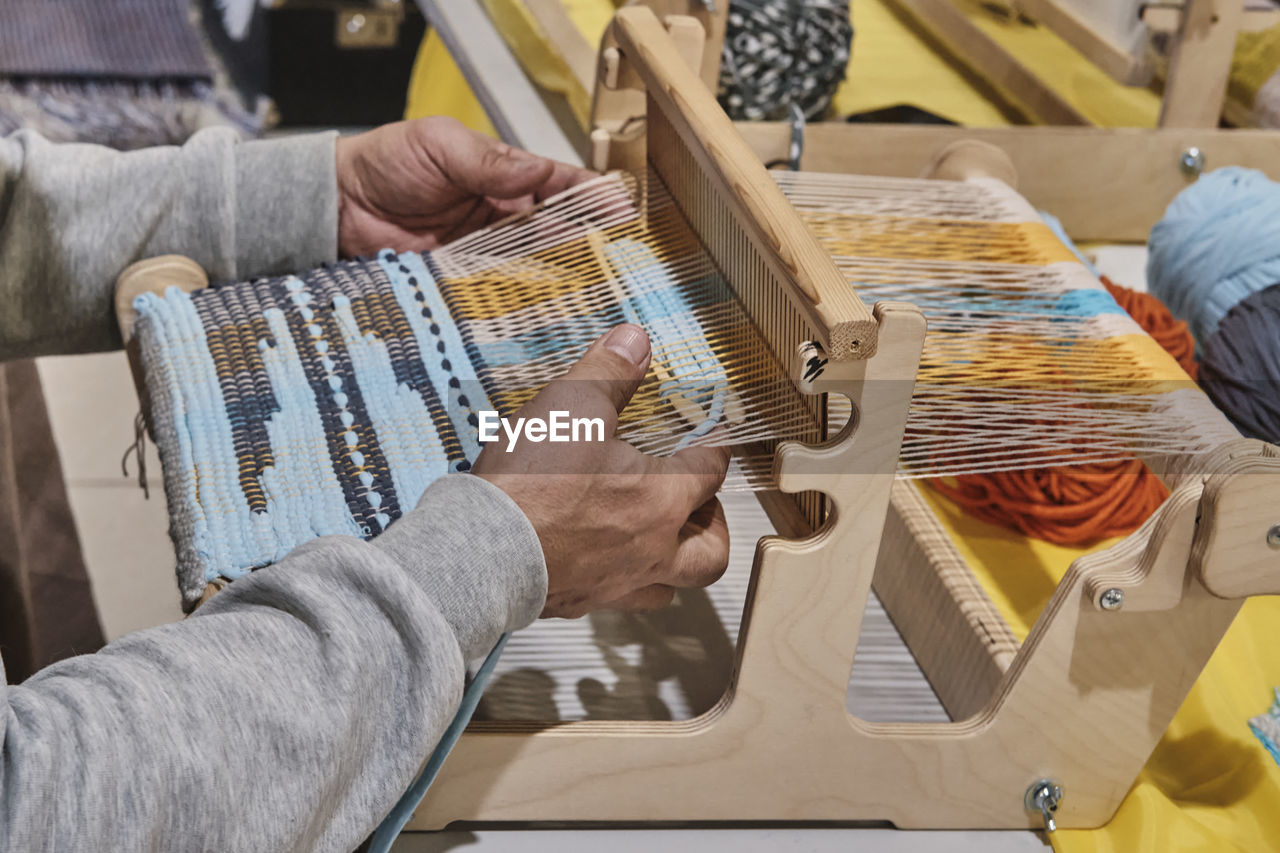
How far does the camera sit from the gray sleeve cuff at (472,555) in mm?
607

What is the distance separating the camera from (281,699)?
1.84ft

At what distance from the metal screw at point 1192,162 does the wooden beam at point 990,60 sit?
7.1 inches

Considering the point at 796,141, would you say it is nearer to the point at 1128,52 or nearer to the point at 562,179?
the point at 562,179

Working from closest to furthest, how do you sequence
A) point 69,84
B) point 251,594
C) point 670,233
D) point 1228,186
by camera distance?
point 251,594 → point 670,233 → point 1228,186 → point 69,84

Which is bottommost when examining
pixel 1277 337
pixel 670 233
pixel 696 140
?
pixel 1277 337

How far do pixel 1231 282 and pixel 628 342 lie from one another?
799 mm

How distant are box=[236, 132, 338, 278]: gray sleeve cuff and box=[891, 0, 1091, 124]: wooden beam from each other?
1.17 metres

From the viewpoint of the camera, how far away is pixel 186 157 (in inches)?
39.9

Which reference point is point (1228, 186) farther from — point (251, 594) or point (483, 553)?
point (251, 594)

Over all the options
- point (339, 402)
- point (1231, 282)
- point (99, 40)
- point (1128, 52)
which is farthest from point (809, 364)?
point (99, 40)

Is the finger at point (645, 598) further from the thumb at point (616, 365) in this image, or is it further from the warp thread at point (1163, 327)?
the warp thread at point (1163, 327)

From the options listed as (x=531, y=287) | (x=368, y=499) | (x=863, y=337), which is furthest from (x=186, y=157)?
(x=863, y=337)

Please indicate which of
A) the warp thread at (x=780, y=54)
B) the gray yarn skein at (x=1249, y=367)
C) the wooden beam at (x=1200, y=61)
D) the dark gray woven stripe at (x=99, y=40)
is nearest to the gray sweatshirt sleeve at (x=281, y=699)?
the gray yarn skein at (x=1249, y=367)

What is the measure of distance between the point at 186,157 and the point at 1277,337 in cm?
Result: 102
